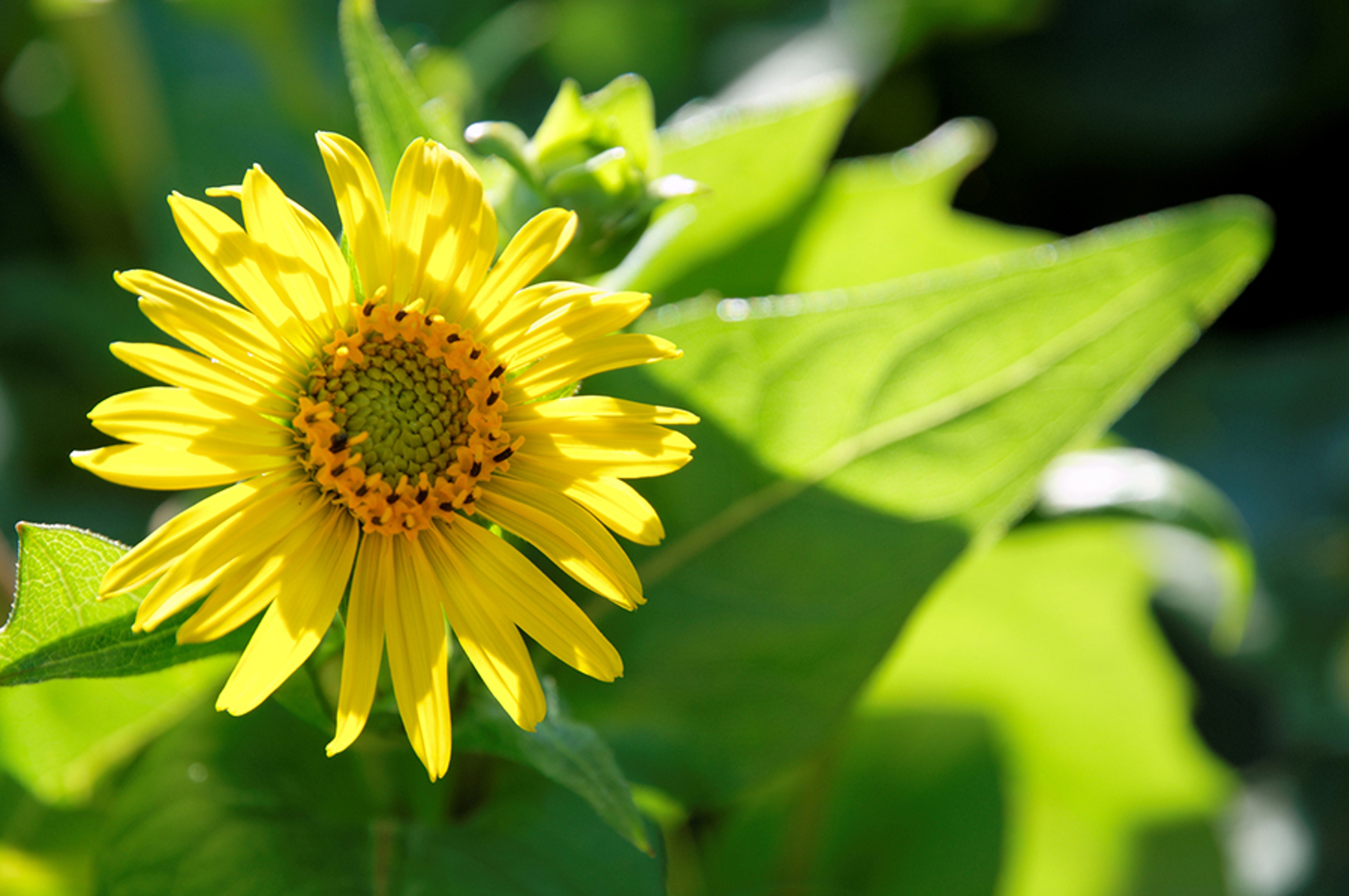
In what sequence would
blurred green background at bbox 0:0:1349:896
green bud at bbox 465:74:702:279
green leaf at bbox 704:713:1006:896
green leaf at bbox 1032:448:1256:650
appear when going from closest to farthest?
1. green bud at bbox 465:74:702:279
2. green leaf at bbox 1032:448:1256:650
3. green leaf at bbox 704:713:1006:896
4. blurred green background at bbox 0:0:1349:896

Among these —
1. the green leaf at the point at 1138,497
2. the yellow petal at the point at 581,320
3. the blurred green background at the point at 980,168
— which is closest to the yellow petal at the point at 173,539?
the yellow petal at the point at 581,320

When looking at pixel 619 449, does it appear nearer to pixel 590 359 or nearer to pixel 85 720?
pixel 590 359

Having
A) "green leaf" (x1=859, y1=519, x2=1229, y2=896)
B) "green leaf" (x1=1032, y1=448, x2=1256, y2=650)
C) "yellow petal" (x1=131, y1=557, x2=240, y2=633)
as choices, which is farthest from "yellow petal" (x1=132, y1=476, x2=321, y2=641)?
"green leaf" (x1=859, y1=519, x2=1229, y2=896)

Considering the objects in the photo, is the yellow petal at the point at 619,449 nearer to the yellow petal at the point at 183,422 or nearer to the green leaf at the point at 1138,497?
the yellow petal at the point at 183,422

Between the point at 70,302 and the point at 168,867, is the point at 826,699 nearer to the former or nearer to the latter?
the point at 168,867

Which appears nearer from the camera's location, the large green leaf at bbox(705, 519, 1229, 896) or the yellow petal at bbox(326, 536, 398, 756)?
the yellow petal at bbox(326, 536, 398, 756)

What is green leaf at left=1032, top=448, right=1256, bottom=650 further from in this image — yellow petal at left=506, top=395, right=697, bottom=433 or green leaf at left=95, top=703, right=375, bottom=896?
green leaf at left=95, top=703, right=375, bottom=896
